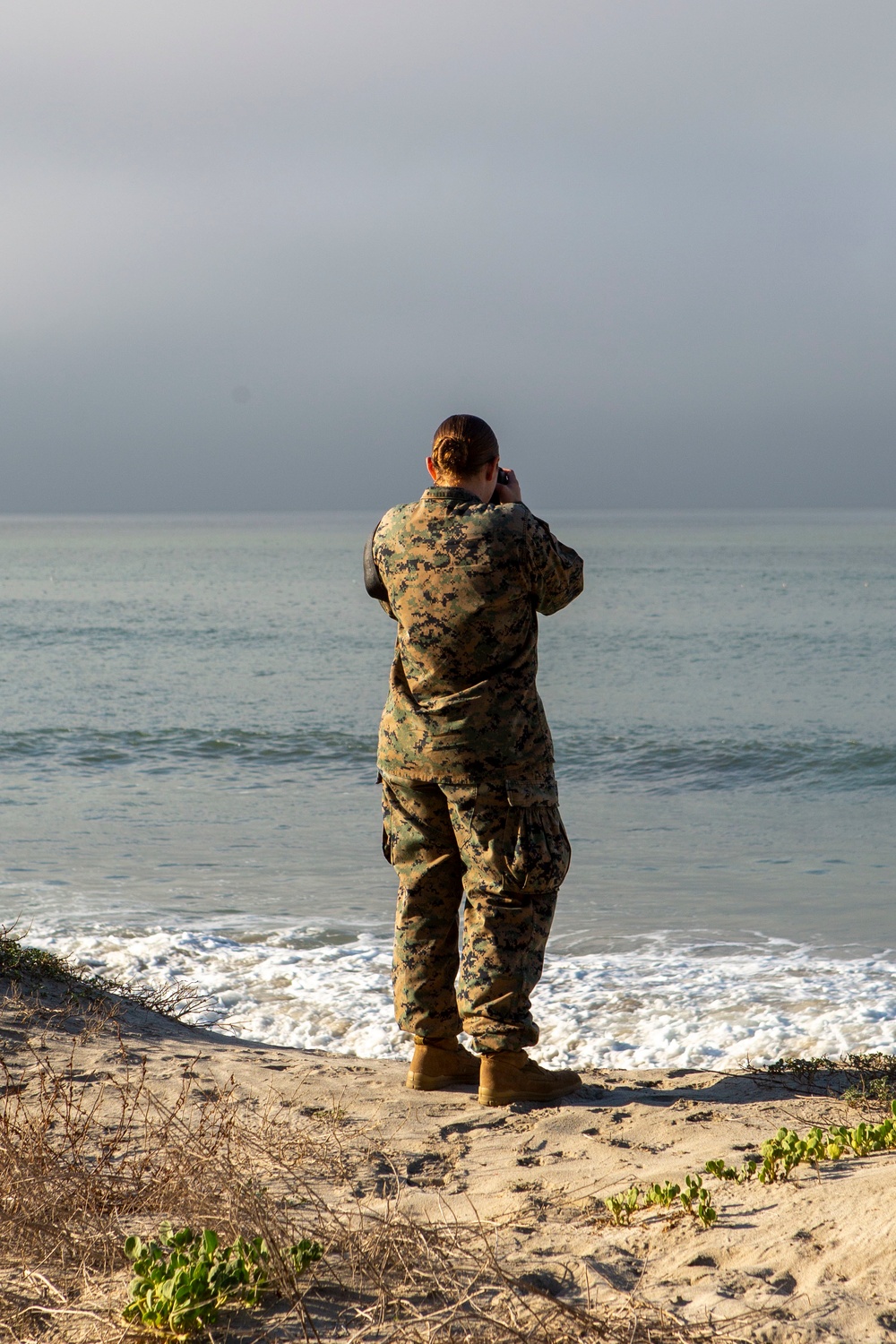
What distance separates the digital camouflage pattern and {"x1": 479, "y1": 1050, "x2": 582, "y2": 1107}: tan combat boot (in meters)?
0.07

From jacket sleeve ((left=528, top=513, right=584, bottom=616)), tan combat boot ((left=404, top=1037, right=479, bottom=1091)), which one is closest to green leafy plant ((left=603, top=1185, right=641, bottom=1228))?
tan combat boot ((left=404, top=1037, right=479, bottom=1091))

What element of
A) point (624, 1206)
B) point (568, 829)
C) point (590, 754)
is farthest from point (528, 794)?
point (590, 754)

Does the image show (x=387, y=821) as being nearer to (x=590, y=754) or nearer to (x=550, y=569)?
(x=550, y=569)

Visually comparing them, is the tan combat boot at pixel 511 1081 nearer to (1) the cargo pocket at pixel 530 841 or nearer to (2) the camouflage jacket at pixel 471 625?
(1) the cargo pocket at pixel 530 841

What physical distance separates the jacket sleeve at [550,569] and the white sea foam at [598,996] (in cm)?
256

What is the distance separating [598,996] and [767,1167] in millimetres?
3511

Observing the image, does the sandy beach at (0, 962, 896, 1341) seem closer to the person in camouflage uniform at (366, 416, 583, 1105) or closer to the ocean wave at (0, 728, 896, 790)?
the person in camouflage uniform at (366, 416, 583, 1105)

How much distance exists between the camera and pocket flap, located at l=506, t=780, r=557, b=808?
395cm

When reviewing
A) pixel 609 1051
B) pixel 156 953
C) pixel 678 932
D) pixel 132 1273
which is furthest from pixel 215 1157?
pixel 678 932

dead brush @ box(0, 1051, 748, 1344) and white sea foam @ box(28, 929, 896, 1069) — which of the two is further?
white sea foam @ box(28, 929, 896, 1069)

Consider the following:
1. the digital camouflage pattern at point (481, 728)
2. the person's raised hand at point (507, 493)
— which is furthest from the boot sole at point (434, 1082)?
the person's raised hand at point (507, 493)

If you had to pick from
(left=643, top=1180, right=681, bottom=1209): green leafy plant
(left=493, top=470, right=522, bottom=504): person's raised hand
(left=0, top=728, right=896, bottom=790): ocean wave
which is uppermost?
(left=493, top=470, right=522, bottom=504): person's raised hand

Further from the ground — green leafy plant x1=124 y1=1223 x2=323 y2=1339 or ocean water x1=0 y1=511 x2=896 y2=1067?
green leafy plant x1=124 y1=1223 x2=323 y2=1339

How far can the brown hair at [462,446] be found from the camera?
4000 millimetres
